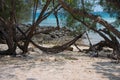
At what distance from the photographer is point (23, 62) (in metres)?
8.62

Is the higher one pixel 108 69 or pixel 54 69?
pixel 54 69

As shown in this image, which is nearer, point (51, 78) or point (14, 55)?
point (51, 78)

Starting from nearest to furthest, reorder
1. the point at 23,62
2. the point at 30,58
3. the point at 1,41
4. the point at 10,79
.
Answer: the point at 10,79 → the point at 23,62 → the point at 30,58 → the point at 1,41

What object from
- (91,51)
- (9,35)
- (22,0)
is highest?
(22,0)

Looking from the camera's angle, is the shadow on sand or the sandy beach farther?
the shadow on sand

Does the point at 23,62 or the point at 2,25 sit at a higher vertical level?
the point at 2,25

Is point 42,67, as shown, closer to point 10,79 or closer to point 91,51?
Answer: point 10,79

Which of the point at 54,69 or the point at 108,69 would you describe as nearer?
the point at 54,69

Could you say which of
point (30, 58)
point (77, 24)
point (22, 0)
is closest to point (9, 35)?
point (30, 58)

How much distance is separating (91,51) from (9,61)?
3.81 m

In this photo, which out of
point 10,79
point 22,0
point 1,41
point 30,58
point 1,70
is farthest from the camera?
point 1,41

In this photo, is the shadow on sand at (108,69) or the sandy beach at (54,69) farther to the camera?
the shadow on sand at (108,69)

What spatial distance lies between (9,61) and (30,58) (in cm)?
82

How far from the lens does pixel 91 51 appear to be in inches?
457
